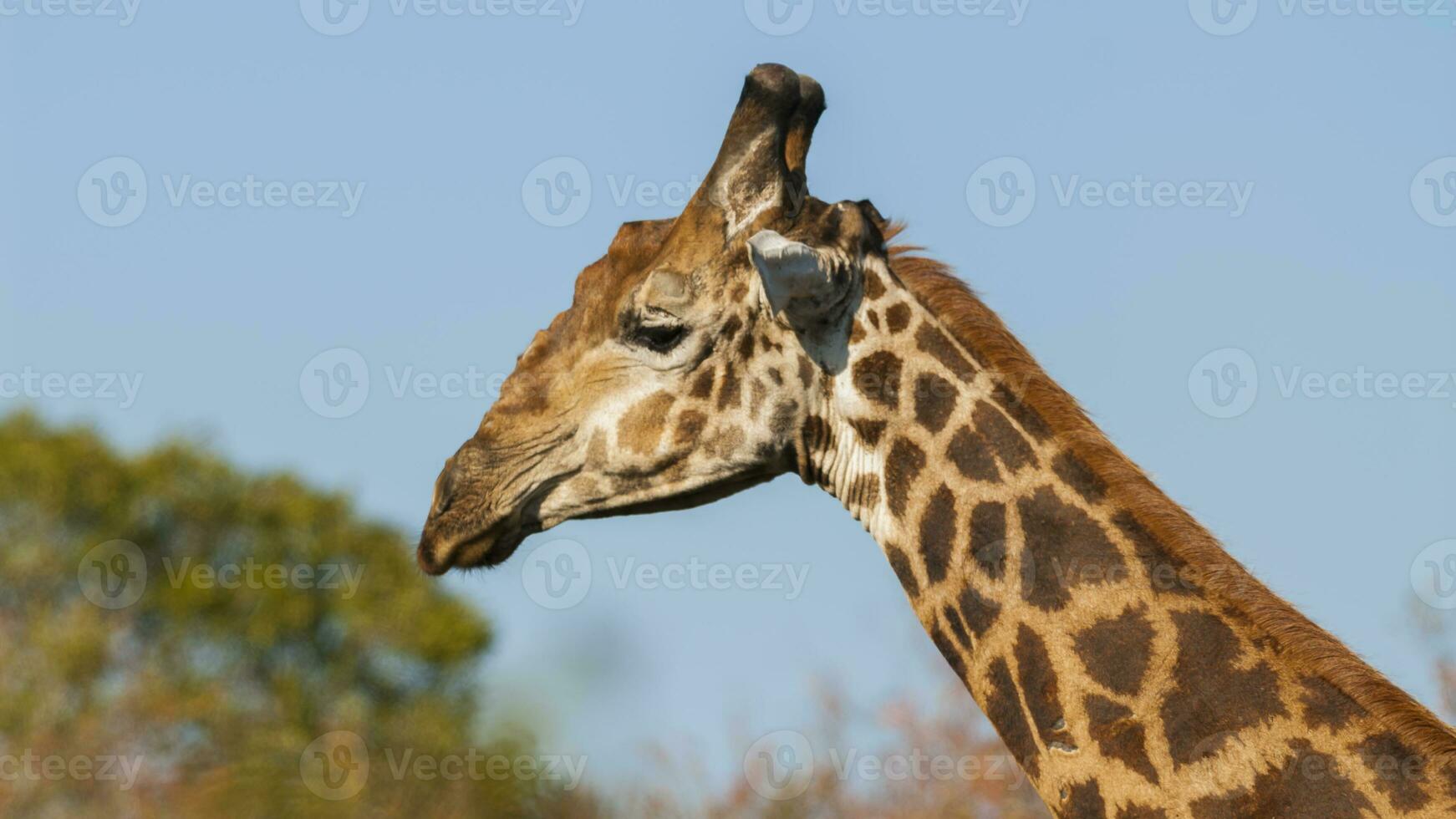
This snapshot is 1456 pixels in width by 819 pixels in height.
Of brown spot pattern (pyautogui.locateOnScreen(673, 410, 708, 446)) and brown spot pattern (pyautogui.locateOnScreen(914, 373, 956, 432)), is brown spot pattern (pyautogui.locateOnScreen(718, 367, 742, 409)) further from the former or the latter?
brown spot pattern (pyautogui.locateOnScreen(914, 373, 956, 432))

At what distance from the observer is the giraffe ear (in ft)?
24.3

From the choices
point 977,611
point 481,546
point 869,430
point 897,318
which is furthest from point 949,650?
point 481,546

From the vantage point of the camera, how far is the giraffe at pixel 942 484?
6523 millimetres

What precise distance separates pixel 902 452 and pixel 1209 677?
1657 mm

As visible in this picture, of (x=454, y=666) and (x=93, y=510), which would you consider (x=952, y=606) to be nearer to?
(x=454, y=666)

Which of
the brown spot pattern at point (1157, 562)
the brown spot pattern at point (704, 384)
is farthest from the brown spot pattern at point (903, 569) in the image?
the brown spot pattern at point (704, 384)

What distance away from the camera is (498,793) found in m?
14.1

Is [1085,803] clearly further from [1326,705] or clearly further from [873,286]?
[873,286]

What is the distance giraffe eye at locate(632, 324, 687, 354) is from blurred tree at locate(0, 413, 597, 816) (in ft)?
31.1

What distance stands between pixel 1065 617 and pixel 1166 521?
1.86ft

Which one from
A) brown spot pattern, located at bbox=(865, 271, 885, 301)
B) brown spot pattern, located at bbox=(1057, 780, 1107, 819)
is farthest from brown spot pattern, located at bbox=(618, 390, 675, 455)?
brown spot pattern, located at bbox=(1057, 780, 1107, 819)

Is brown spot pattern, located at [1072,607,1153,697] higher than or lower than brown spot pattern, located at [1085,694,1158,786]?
higher

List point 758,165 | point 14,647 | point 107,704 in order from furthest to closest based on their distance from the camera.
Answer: point 14,647 < point 107,704 < point 758,165

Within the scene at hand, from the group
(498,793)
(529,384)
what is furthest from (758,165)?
(498,793)
